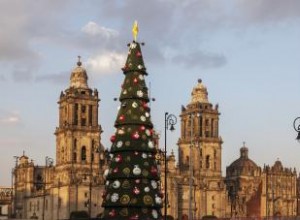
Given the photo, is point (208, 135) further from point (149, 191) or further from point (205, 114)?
point (149, 191)

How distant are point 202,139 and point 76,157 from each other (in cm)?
2739

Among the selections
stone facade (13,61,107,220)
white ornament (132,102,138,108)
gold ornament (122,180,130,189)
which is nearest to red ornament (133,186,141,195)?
gold ornament (122,180,130,189)

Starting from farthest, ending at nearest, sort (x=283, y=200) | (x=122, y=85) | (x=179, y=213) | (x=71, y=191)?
(x=283, y=200)
(x=179, y=213)
(x=71, y=191)
(x=122, y=85)

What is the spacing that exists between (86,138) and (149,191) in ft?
253

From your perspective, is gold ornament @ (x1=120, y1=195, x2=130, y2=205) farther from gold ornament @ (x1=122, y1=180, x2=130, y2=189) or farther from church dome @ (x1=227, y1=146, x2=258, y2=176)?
church dome @ (x1=227, y1=146, x2=258, y2=176)

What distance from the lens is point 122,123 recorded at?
5578 centimetres

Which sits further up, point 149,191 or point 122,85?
point 122,85

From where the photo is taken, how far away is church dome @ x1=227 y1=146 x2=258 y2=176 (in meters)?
160

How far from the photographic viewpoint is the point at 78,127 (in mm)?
130375

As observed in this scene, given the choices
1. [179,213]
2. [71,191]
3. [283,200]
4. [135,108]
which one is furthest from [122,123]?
[283,200]

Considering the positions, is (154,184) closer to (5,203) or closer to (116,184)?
(116,184)

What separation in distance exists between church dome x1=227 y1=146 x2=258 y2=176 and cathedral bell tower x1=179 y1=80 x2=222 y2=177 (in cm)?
1612

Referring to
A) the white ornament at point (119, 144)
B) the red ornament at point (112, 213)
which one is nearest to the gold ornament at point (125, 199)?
the red ornament at point (112, 213)

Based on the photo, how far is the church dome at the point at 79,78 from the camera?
439 feet
